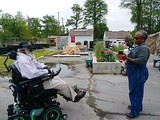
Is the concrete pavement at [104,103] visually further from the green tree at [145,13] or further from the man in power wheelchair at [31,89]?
the green tree at [145,13]

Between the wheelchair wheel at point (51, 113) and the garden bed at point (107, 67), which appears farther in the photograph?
the garden bed at point (107, 67)

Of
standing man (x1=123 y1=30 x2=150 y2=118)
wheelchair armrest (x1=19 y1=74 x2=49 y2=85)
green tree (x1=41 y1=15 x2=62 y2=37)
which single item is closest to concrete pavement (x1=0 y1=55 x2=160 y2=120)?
standing man (x1=123 y1=30 x2=150 y2=118)

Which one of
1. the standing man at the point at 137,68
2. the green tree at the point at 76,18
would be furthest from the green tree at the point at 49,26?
the standing man at the point at 137,68

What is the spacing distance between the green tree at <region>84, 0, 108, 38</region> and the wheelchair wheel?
5768cm

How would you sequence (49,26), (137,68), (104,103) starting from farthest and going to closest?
(49,26), (104,103), (137,68)

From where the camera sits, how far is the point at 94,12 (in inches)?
2409

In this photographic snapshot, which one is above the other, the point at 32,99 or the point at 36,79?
the point at 36,79

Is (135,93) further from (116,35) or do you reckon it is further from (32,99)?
(116,35)

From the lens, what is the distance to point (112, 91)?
7508 millimetres

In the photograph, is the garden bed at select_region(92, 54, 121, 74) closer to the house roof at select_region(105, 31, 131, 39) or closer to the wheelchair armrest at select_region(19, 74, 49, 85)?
the wheelchair armrest at select_region(19, 74, 49, 85)

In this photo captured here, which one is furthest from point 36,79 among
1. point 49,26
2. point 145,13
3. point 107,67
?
point 49,26

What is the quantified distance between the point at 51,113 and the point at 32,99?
0.43 meters

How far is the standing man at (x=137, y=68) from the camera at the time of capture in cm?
479

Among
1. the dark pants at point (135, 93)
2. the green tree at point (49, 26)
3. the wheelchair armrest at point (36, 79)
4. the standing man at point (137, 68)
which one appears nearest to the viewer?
the wheelchair armrest at point (36, 79)
